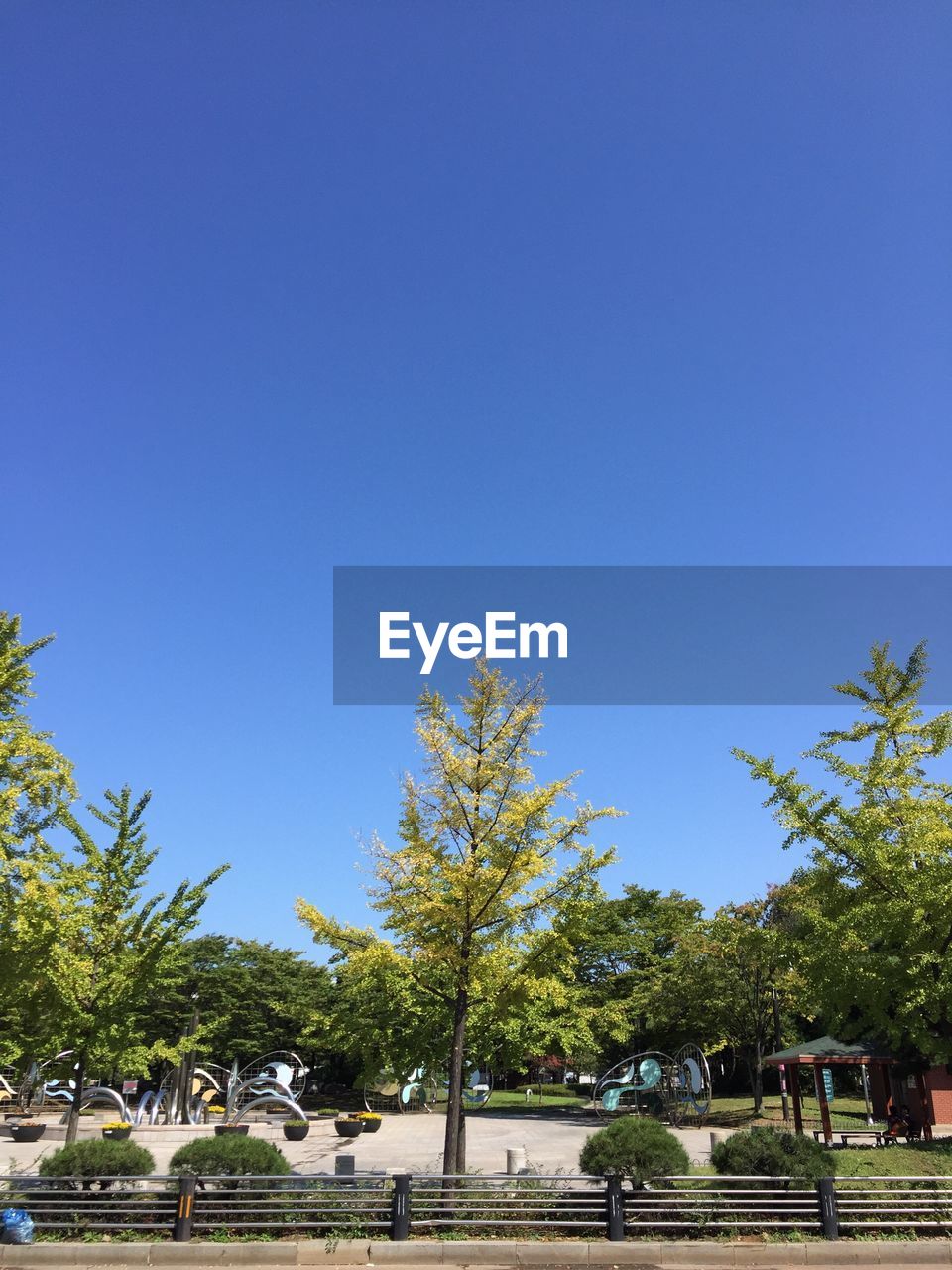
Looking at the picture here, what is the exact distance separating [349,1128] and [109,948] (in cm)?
2001

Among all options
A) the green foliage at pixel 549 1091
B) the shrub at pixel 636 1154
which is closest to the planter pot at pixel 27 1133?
the shrub at pixel 636 1154

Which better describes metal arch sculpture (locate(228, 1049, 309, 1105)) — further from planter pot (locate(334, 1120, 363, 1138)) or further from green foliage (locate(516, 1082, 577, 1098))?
green foliage (locate(516, 1082, 577, 1098))

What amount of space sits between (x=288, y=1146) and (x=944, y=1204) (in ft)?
82.8

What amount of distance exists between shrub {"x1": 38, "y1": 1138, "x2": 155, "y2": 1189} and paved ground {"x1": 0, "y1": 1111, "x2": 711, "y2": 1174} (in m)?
7.52

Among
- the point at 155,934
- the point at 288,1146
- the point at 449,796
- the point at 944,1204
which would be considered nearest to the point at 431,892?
the point at 449,796

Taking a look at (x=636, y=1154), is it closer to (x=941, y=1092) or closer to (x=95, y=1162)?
(x=95, y=1162)

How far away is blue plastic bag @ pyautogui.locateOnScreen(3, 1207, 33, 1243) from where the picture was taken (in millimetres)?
11367

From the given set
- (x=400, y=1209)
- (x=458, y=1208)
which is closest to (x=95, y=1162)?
(x=400, y=1209)

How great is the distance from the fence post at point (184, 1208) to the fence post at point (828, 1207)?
324 inches

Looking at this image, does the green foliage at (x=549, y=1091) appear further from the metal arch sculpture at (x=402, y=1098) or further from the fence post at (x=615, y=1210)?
the fence post at (x=615, y=1210)

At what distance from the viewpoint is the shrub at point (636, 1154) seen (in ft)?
40.5

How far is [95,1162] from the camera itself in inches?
496

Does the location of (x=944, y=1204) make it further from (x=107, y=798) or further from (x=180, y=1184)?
(x=107, y=798)

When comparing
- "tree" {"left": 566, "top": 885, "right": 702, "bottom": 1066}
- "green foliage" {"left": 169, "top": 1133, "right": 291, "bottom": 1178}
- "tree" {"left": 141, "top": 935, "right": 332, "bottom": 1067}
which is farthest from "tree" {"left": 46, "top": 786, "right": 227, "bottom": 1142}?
"tree" {"left": 141, "top": 935, "right": 332, "bottom": 1067}
